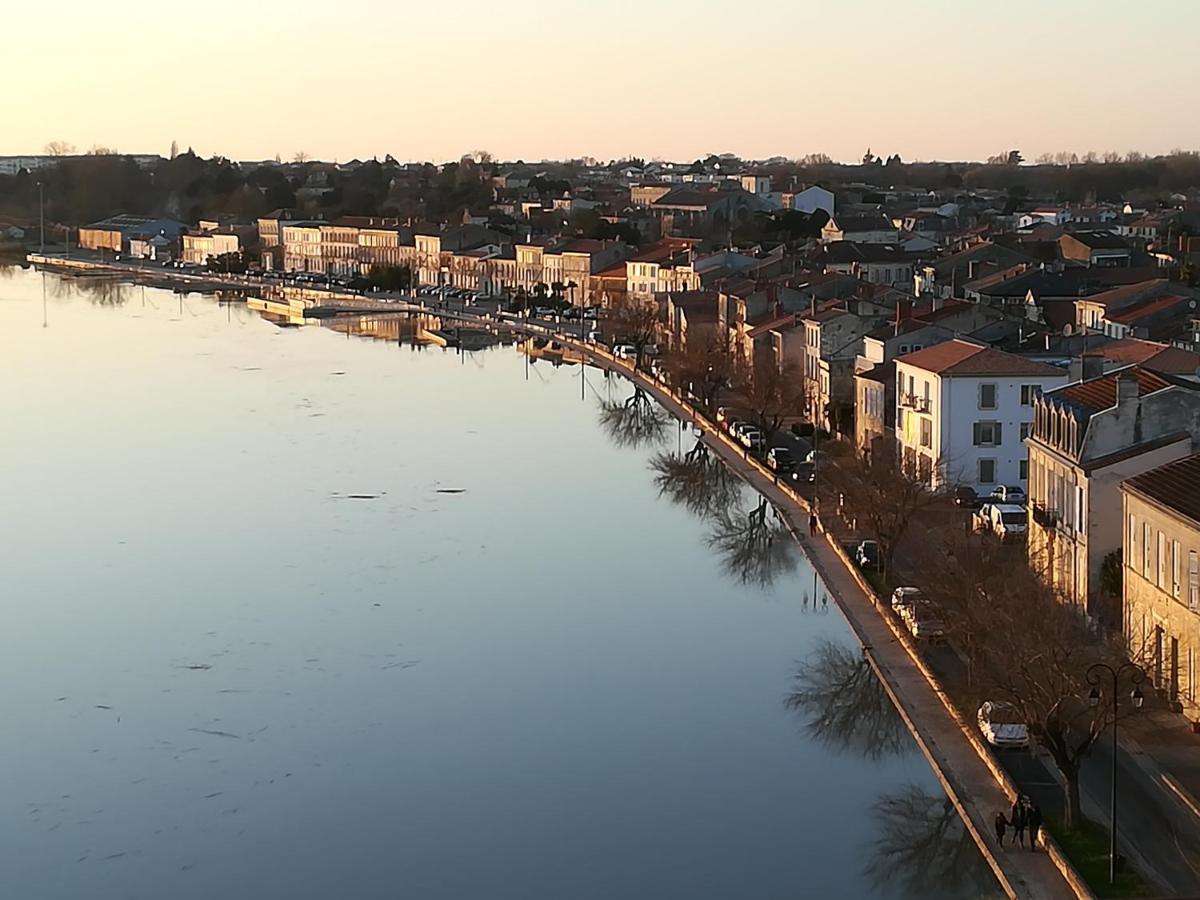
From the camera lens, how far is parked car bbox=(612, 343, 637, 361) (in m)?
28.7

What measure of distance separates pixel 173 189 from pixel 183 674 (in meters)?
63.2

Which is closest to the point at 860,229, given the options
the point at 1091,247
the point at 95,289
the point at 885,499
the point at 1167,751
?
the point at 1091,247

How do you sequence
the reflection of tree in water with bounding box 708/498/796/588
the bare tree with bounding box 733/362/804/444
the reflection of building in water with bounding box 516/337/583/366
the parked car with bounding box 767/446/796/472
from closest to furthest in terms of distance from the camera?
the reflection of tree in water with bounding box 708/498/796/588 → the parked car with bounding box 767/446/796/472 → the bare tree with bounding box 733/362/804/444 → the reflection of building in water with bounding box 516/337/583/366

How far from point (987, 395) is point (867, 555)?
252 cm

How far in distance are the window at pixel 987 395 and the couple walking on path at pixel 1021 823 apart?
7539 millimetres

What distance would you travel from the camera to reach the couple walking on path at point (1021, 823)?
25.8 feet

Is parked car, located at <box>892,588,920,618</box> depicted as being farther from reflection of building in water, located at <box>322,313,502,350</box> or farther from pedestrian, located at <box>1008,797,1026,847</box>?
reflection of building in water, located at <box>322,313,502,350</box>

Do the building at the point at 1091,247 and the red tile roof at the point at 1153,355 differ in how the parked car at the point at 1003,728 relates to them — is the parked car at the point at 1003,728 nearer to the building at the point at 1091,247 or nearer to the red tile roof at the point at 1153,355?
the red tile roof at the point at 1153,355

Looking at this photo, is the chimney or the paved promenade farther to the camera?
the chimney

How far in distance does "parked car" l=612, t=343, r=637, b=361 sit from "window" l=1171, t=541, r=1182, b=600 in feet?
63.1

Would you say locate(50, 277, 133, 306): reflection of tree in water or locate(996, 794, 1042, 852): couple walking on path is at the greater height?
locate(50, 277, 133, 306): reflection of tree in water

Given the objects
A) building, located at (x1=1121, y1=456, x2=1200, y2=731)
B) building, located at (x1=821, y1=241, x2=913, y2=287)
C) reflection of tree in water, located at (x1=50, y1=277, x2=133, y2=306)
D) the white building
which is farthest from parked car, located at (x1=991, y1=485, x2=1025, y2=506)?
reflection of tree in water, located at (x1=50, y1=277, x2=133, y2=306)

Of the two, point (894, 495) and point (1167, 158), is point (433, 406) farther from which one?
point (1167, 158)

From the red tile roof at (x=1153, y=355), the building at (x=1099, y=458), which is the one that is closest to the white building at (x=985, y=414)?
the red tile roof at (x=1153, y=355)
